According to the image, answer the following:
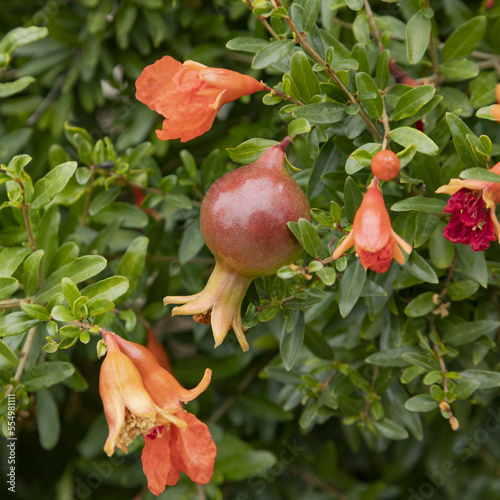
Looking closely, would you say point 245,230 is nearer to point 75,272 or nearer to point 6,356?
point 75,272

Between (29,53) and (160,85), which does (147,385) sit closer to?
(160,85)

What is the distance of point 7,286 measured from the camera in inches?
33.8

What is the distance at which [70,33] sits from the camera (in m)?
1.42

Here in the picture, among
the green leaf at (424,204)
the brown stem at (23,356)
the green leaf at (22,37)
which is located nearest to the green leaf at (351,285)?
the green leaf at (424,204)

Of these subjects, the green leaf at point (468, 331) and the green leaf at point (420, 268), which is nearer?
the green leaf at point (420, 268)

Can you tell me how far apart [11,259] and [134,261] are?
211 mm

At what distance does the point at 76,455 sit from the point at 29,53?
1176mm

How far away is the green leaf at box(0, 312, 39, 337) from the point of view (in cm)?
85

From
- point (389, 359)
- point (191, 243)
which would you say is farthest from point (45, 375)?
point (389, 359)

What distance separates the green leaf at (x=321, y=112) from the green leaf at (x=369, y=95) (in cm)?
4

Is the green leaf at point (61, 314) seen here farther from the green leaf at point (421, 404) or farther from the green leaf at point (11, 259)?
the green leaf at point (421, 404)

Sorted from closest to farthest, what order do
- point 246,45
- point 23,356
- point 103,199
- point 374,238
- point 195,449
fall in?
point 374,238 → point 195,449 → point 246,45 → point 23,356 → point 103,199

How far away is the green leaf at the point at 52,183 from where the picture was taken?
0.91m

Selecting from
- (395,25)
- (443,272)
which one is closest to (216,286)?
(443,272)
